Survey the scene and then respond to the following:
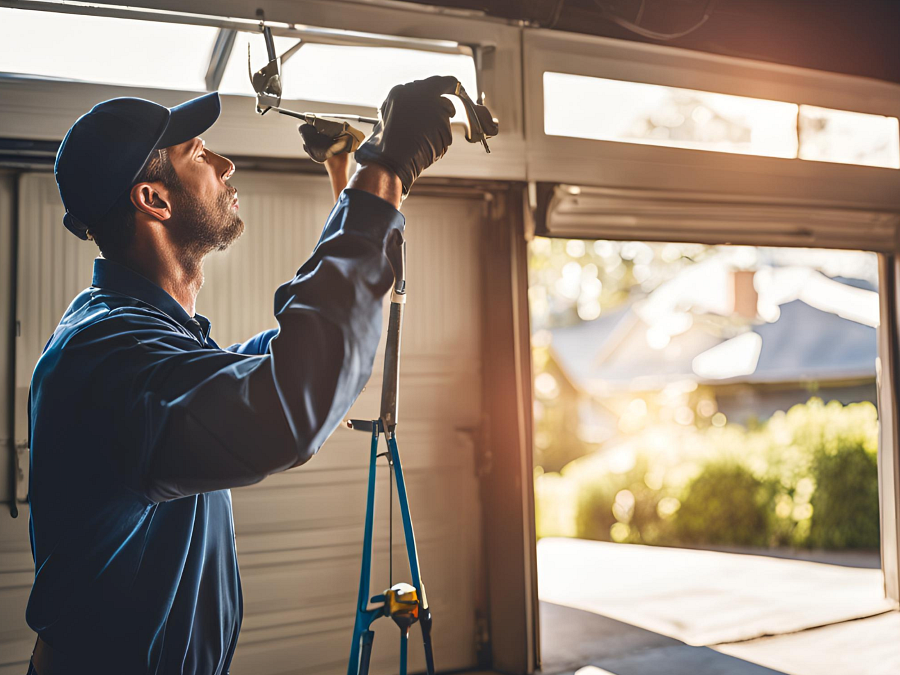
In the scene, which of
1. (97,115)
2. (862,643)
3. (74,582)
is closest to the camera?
Answer: (74,582)

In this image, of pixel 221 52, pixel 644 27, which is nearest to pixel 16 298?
pixel 221 52

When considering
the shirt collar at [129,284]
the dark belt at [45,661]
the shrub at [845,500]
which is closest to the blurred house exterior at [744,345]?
the shrub at [845,500]

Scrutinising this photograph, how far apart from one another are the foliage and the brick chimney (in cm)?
689

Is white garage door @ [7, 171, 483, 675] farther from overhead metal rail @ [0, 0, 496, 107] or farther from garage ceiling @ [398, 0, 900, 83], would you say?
garage ceiling @ [398, 0, 900, 83]

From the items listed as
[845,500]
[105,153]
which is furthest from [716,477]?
[105,153]

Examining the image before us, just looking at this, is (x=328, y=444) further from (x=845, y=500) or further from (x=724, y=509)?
(x=845, y=500)

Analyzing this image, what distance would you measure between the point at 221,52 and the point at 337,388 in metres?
2.92

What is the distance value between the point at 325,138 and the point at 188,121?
51 centimetres

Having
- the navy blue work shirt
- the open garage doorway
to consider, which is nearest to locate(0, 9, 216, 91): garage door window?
the navy blue work shirt

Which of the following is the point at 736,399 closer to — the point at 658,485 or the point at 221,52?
the point at 658,485

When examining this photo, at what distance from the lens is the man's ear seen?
4.06ft

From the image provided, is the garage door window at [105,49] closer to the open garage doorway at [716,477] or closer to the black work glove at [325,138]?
the black work glove at [325,138]

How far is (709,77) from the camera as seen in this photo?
168 inches

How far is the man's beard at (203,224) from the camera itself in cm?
134
